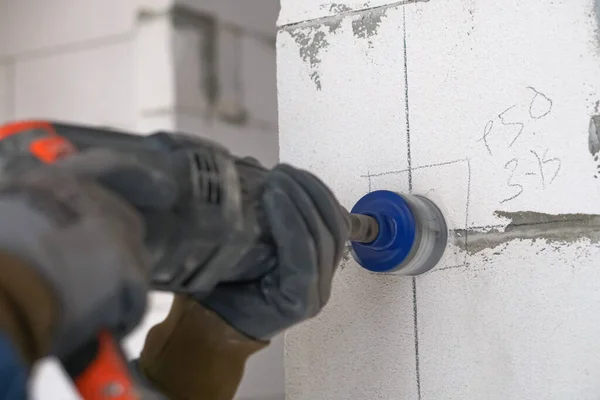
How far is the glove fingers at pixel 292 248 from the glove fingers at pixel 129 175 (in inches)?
5.5

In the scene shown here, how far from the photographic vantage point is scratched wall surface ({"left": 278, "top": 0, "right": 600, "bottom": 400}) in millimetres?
849

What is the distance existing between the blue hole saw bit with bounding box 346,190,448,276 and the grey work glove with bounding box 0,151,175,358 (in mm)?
418

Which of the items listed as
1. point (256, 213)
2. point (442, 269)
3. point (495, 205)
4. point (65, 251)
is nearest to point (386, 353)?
point (442, 269)

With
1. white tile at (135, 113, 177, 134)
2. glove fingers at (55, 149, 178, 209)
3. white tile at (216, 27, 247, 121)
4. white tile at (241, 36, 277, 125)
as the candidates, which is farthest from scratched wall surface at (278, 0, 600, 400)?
white tile at (241, 36, 277, 125)

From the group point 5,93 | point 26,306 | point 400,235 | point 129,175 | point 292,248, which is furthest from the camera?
point 5,93

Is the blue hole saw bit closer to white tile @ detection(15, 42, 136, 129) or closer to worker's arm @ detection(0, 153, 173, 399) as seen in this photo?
worker's arm @ detection(0, 153, 173, 399)

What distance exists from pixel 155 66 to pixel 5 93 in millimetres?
697

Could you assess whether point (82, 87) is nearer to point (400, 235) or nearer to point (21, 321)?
point (400, 235)

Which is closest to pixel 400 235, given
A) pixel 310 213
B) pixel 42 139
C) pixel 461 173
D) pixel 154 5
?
pixel 461 173

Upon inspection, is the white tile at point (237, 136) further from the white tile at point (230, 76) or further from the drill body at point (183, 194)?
the drill body at point (183, 194)

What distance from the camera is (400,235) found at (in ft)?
2.96

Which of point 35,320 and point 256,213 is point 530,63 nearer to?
point 256,213

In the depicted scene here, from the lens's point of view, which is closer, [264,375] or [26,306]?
[26,306]

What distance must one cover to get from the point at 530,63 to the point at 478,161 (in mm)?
135
